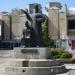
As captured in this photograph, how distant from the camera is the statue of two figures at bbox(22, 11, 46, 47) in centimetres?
2145

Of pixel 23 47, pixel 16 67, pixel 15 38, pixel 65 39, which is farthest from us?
pixel 15 38

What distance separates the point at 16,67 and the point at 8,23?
199 feet

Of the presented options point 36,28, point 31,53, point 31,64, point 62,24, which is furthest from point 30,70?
Answer: point 62,24

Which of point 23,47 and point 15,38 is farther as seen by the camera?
point 15,38

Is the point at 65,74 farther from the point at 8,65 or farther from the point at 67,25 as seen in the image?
the point at 67,25

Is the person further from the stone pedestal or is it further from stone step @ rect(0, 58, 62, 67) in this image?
stone step @ rect(0, 58, 62, 67)

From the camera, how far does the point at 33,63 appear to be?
769 inches

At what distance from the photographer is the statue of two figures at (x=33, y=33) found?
21.5 metres

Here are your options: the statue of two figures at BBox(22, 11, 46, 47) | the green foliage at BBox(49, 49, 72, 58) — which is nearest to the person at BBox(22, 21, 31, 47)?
the statue of two figures at BBox(22, 11, 46, 47)

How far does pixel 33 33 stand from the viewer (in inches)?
850

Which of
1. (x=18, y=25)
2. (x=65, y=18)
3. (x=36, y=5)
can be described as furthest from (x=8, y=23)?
(x=36, y=5)

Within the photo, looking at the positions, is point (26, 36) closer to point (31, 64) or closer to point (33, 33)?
point (33, 33)

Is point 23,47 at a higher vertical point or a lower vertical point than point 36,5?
lower

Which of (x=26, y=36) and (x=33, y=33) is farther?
(x=33, y=33)
